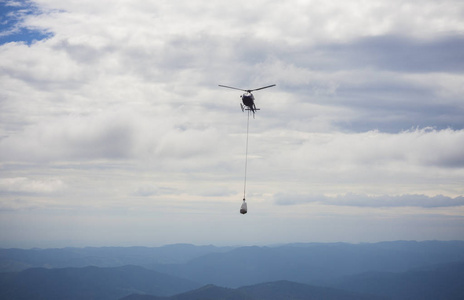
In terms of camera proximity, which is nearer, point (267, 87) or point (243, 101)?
point (267, 87)

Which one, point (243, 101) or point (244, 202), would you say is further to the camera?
point (243, 101)

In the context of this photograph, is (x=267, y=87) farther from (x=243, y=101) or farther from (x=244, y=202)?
(x=244, y=202)

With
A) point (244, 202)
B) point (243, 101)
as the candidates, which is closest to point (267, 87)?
point (243, 101)

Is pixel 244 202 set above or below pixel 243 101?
below

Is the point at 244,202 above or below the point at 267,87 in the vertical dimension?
below
